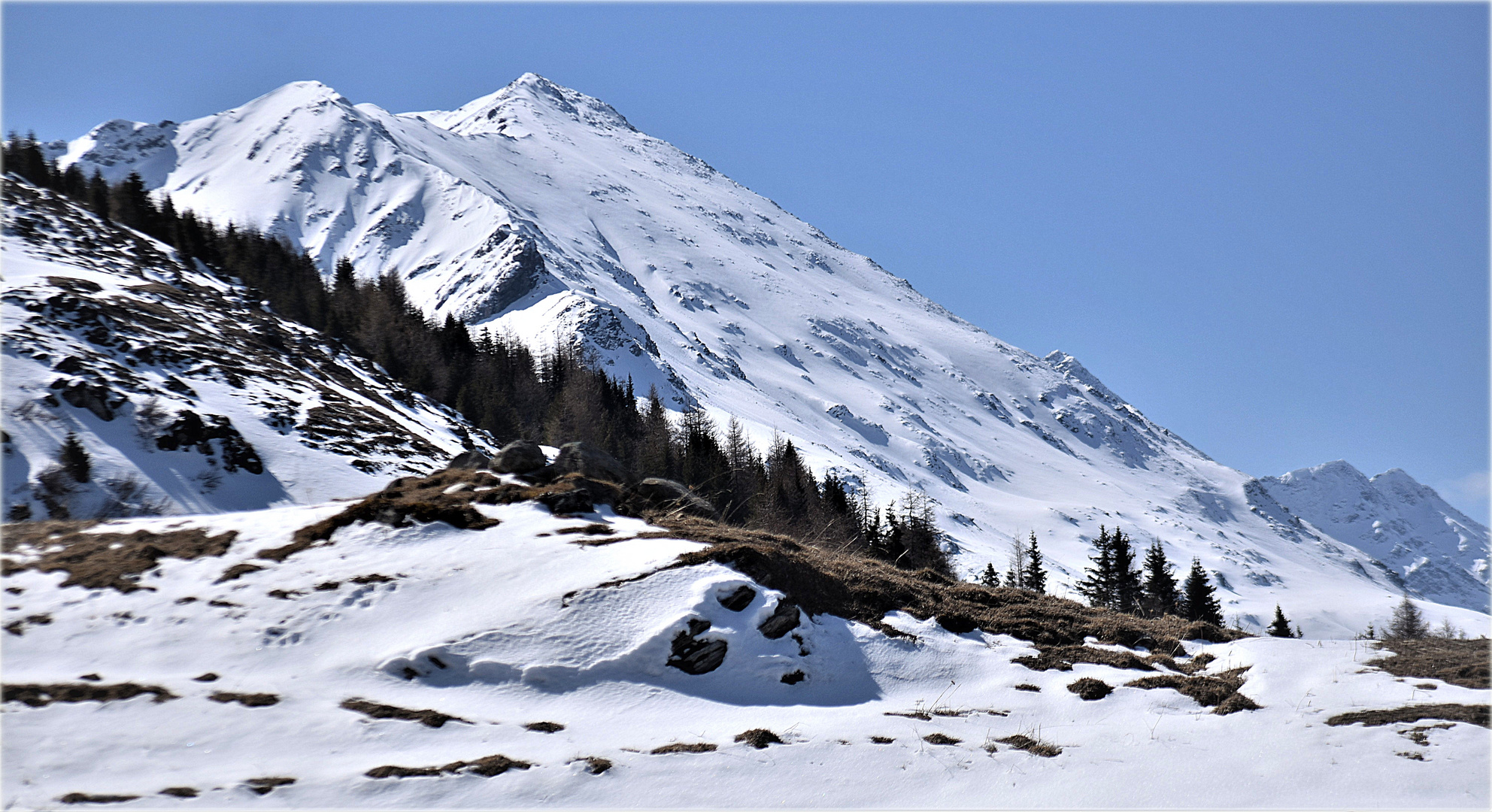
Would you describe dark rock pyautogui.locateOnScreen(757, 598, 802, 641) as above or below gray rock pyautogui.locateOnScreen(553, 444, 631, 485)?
below

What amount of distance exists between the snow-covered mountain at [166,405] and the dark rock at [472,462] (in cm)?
1965

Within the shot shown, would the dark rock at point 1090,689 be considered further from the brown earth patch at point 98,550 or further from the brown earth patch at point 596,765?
the brown earth patch at point 98,550

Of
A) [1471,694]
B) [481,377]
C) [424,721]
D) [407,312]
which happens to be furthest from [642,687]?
[407,312]

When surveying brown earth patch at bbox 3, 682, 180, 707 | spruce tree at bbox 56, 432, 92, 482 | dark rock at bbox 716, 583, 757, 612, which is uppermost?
spruce tree at bbox 56, 432, 92, 482

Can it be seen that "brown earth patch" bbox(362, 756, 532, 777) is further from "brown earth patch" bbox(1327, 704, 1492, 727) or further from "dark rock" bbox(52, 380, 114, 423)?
"dark rock" bbox(52, 380, 114, 423)

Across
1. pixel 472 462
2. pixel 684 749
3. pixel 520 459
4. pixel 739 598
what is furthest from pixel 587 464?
pixel 684 749

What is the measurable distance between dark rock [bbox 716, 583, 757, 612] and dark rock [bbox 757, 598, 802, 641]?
543mm

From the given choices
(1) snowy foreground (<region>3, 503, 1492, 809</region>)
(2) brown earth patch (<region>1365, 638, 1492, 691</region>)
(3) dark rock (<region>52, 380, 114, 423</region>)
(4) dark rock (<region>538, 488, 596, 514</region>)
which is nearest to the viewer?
(1) snowy foreground (<region>3, 503, 1492, 809</region>)

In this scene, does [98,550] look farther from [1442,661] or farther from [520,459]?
[1442,661]

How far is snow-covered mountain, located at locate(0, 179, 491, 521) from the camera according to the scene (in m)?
37.2

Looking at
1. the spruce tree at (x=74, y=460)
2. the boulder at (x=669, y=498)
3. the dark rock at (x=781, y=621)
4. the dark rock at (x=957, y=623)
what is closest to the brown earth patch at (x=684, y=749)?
the dark rock at (x=781, y=621)

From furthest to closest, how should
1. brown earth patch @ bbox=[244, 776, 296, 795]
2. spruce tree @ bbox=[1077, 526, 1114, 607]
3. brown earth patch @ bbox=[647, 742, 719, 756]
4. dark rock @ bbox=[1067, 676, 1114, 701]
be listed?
spruce tree @ bbox=[1077, 526, 1114, 607] < dark rock @ bbox=[1067, 676, 1114, 701] < brown earth patch @ bbox=[647, 742, 719, 756] < brown earth patch @ bbox=[244, 776, 296, 795]

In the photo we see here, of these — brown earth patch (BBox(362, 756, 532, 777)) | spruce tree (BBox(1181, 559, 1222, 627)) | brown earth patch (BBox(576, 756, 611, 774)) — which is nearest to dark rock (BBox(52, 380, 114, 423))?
brown earth patch (BBox(362, 756, 532, 777))

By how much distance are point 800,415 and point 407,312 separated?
355ft
